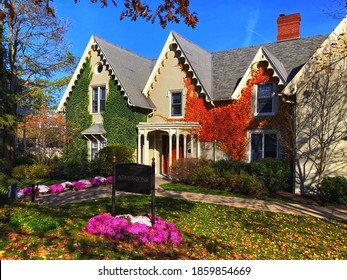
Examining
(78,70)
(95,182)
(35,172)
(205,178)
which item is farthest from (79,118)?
(205,178)

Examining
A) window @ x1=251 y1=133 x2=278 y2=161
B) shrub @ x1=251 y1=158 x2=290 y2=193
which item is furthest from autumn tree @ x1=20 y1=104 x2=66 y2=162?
shrub @ x1=251 y1=158 x2=290 y2=193

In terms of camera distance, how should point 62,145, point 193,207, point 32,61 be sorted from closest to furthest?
point 193,207, point 62,145, point 32,61

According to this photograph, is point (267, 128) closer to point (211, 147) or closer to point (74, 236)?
point (211, 147)

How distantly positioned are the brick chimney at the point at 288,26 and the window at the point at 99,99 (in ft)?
43.7

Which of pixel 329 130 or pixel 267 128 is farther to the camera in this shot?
pixel 267 128

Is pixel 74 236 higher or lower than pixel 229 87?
lower

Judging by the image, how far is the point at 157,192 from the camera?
44.0 ft

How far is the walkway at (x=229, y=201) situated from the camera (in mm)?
10507

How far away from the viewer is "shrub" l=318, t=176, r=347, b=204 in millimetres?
12008

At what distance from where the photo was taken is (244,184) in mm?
13781

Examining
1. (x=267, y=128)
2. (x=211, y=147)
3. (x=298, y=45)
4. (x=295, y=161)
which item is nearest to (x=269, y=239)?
(x=295, y=161)

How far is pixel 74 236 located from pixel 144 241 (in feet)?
4.70

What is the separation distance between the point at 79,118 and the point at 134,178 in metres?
16.6

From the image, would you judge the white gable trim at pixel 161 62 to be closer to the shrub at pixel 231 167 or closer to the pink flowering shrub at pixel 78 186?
the shrub at pixel 231 167
